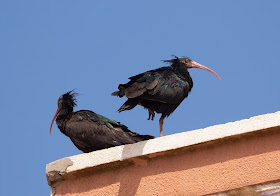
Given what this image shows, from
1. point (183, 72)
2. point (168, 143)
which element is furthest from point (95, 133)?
point (168, 143)

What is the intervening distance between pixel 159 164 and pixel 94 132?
288 centimetres

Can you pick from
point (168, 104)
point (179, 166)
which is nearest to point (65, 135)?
point (168, 104)

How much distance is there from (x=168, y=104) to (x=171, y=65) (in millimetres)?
1358

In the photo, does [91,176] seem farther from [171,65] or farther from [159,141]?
[171,65]

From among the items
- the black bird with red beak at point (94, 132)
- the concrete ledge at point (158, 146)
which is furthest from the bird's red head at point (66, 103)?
the concrete ledge at point (158, 146)

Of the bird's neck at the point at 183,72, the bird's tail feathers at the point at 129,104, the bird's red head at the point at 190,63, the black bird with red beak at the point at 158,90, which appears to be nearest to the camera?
the bird's tail feathers at the point at 129,104

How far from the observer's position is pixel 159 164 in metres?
6.32

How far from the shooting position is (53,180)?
6520 mm

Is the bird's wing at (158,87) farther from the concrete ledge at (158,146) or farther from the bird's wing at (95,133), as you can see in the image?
the concrete ledge at (158,146)

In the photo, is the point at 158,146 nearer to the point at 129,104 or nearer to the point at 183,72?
the point at 129,104

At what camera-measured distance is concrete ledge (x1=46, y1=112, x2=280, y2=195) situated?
6.12 meters

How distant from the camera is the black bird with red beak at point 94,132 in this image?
8.88 meters

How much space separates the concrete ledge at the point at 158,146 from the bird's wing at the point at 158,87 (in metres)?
1.62

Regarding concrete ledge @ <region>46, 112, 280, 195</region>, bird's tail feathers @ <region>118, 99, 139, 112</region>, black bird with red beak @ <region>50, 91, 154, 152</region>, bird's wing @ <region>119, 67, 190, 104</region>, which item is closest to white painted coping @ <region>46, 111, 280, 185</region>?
concrete ledge @ <region>46, 112, 280, 195</region>
